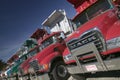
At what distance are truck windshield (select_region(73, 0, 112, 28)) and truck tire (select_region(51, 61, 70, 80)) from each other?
2.49 meters

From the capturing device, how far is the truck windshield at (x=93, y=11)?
6.16 m

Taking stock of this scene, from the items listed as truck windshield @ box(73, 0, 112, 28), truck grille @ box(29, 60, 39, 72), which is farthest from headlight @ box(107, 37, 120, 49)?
truck grille @ box(29, 60, 39, 72)

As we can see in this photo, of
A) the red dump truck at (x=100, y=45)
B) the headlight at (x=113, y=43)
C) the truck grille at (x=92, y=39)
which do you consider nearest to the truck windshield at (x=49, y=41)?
the red dump truck at (x=100, y=45)

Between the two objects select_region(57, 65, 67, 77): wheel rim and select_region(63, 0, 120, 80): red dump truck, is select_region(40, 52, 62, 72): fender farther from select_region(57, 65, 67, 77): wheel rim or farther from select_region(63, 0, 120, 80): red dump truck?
select_region(63, 0, 120, 80): red dump truck

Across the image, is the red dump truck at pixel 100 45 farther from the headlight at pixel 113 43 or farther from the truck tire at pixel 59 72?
the truck tire at pixel 59 72

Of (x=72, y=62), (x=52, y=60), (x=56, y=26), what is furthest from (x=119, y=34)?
(x=56, y=26)

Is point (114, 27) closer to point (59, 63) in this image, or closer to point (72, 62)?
point (72, 62)

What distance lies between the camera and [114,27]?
4.73 metres

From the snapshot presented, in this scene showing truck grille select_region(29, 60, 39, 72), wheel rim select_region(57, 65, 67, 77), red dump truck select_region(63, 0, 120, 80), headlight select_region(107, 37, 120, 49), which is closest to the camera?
headlight select_region(107, 37, 120, 49)

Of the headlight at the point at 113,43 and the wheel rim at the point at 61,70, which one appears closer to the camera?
the headlight at the point at 113,43

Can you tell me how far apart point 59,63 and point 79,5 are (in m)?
15.7

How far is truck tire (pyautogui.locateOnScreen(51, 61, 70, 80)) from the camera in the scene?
862 cm

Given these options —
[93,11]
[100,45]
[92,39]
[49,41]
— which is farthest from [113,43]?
A: [49,41]

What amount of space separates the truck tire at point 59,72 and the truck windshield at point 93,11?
2.49 meters
